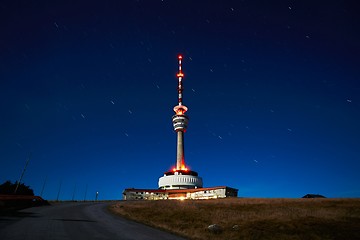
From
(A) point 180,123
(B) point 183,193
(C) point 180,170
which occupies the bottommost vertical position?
(B) point 183,193

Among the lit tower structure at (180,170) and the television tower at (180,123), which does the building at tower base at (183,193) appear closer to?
the lit tower structure at (180,170)

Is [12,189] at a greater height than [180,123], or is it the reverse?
[180,123]

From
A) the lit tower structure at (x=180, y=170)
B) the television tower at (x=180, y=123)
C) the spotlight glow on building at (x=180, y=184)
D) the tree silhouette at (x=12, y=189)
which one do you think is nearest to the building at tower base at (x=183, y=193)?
the spotlight glow on building at (x=180, y=184)

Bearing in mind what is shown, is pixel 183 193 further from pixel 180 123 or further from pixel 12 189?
pixel 12 189

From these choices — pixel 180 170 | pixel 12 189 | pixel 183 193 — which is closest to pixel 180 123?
pixel 180 170

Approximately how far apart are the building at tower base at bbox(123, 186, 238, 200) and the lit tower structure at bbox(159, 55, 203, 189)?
11.2 metres

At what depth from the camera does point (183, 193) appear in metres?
98.6

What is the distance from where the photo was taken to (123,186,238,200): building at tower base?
80625 millimetres

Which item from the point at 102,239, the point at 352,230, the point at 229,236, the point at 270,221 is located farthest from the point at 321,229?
the point at 102,239

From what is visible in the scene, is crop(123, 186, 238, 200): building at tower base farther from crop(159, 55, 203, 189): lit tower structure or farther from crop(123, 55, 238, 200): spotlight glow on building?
crop(159, 55, 203, 189): lit tower structure

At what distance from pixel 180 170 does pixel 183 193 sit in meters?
16.4

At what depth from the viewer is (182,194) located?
324 feet

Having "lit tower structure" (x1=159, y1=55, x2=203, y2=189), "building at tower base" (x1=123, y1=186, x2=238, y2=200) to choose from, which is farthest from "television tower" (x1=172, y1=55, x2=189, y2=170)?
"building at tower base" (x1=123, y1=186, x2=238, y2=200)

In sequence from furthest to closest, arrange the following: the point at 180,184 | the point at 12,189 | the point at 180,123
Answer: the point at 180,123 < the point at 180,184 < the point at 12,189
